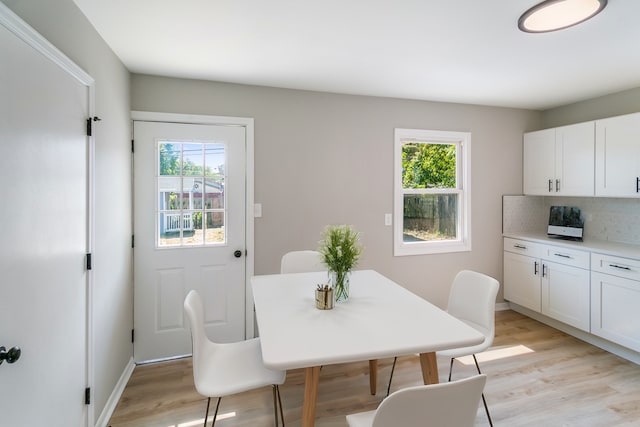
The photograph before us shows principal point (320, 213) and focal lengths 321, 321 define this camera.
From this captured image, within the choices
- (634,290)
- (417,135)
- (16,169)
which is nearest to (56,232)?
(16,169)

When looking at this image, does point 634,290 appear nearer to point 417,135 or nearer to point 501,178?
point 501,178

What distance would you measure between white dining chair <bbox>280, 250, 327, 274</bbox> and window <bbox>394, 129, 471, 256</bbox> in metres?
1.21

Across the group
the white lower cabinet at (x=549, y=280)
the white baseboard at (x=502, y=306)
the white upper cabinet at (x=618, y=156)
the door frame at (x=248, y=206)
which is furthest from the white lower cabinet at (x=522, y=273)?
the door frame at (x=248, y=206)

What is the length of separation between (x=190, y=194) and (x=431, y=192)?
259 cm

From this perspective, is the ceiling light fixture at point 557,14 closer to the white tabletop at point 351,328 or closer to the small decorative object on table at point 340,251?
the small decorative object on table at point 340,251

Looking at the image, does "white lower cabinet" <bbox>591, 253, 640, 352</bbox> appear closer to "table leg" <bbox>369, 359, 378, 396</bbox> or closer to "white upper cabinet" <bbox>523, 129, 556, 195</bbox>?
"white upper cabinet" <bbox>523, 129, 556, 195</bbox>

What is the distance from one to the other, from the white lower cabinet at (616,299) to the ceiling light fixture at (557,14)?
2060mm

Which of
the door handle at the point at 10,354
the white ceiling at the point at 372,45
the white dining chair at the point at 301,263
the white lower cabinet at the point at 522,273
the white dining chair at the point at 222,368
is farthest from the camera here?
the white lower cabinet at the point at 522,273

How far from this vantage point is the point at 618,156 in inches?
119

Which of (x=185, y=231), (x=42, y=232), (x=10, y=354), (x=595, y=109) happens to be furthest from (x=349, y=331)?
(x=595, y=109)

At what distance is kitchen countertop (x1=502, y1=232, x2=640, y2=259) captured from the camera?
2.79 meters

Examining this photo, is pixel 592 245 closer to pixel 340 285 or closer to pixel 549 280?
pixel 549 280

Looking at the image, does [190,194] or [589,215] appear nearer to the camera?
[190,194]

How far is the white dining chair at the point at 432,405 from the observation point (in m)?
0.97
